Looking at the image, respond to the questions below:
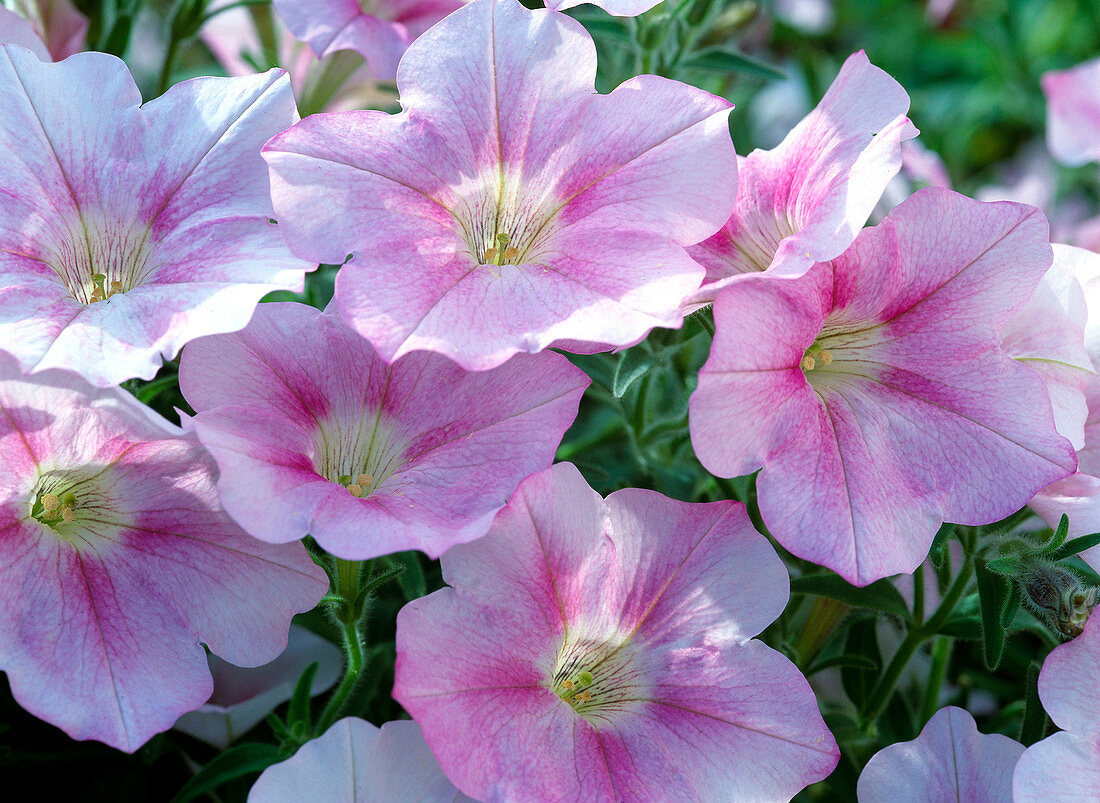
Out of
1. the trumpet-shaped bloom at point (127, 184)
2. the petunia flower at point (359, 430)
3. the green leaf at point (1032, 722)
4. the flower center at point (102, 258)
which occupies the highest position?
the trumpet-shaped bloom at point (127, 184)

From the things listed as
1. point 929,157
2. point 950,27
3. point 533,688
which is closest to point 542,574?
point 533,688

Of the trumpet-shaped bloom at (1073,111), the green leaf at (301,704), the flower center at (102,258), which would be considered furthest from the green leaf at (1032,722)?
the trumpet-shaped bloom at (1073,111)

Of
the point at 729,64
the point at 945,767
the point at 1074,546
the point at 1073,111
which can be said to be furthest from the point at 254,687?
the point at 1073,111

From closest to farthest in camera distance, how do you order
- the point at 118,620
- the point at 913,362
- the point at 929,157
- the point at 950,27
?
the point at 118,620 → the point at 913,362 → the point at 929,157 → the point at 950,27

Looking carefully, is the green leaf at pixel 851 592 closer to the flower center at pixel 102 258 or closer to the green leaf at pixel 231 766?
the green leaf at pixel 231 766

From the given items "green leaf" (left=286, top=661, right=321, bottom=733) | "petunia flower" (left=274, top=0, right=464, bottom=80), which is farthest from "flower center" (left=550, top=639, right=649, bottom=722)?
"petunia flower" (left=274, top=0, right=464, bottom=80)

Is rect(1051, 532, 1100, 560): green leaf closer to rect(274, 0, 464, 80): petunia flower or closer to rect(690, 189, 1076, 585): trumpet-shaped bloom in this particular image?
rect(690, 189, 1076, 585): trumpet-shaped bloom

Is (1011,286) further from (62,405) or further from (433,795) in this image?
(62,405)

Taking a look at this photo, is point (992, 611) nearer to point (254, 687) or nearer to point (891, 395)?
point (891, 395)
